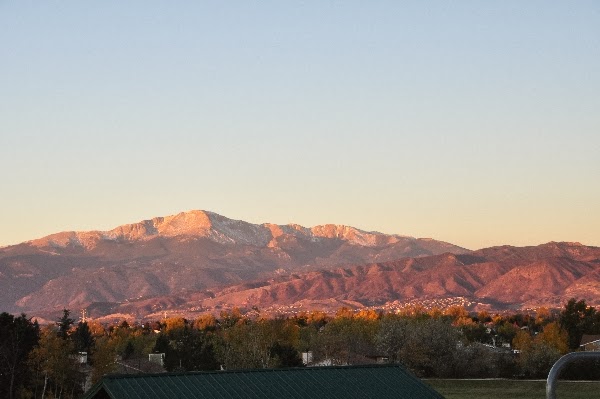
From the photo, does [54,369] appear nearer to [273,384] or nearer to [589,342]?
[273,384]

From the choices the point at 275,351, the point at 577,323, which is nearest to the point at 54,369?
the point at 275,351

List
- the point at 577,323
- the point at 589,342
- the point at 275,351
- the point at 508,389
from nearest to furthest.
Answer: the point at 508,389 < the point at 275,351 < the point at 589,342 < the point at 577,323

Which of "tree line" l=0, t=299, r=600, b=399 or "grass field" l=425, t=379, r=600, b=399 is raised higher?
"tree line" l=0, t=299, r=600, b=399

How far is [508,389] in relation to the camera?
9588 cm

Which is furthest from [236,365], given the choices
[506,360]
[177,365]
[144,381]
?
[144,381]

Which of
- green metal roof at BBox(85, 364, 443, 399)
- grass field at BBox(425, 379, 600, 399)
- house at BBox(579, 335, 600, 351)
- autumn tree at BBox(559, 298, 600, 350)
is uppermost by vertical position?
autumn tree at BBox(559, 298, 600, 350)

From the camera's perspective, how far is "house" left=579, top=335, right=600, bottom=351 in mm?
115625

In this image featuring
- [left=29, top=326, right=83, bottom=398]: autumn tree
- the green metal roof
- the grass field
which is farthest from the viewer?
the grass field

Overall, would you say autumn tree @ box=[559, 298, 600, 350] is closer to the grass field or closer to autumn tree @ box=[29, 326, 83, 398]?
the grass field

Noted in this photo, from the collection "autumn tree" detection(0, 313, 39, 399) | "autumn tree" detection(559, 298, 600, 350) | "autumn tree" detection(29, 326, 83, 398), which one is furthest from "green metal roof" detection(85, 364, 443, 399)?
"autumn tree" detection(559, 298, 600, 350)

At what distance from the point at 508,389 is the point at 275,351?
888 inches

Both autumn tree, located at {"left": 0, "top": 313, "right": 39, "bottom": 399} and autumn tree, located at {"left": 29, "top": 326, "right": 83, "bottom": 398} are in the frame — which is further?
autumn tree, located at {"left": 29, "top": 326, "right": 83, "bottom": 398}

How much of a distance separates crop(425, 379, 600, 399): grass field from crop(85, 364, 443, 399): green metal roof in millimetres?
53028

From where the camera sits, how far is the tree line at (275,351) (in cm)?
6994
